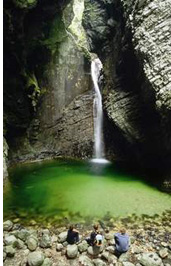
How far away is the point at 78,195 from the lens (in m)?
16.0

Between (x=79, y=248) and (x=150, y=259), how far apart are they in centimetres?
264

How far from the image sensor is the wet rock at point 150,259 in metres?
9.85

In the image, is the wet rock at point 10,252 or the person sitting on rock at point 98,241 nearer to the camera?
the wet rock at point 10,252

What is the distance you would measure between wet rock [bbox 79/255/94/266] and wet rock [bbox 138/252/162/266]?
5.99ft

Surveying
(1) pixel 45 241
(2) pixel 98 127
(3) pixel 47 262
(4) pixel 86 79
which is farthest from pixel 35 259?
(4) pixel 86 79

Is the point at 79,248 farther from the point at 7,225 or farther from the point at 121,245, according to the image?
the point at 7,225

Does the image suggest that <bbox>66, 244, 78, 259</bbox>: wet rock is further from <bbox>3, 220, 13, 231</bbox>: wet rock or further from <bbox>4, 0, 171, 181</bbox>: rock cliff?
<bbox>4, 0, 171, 181</bbox>: rock cliff

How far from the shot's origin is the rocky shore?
9.96m

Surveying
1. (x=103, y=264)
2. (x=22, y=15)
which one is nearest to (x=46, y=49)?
(x=22, y=15)

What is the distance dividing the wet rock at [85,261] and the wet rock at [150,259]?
1.83 m

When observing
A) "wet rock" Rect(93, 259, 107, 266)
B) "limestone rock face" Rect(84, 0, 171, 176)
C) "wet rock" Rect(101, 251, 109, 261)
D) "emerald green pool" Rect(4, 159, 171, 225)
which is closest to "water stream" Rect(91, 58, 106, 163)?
"limestone rock face" Rect(84, 0, 171, 176)

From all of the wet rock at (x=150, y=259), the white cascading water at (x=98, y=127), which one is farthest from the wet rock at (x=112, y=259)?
the white cascading water at (x=98, y=127)

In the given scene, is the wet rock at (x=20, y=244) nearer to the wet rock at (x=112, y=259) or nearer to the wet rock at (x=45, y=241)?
the wet rock at (x=45, y=241)

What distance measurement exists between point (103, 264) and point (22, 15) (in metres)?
16.4
